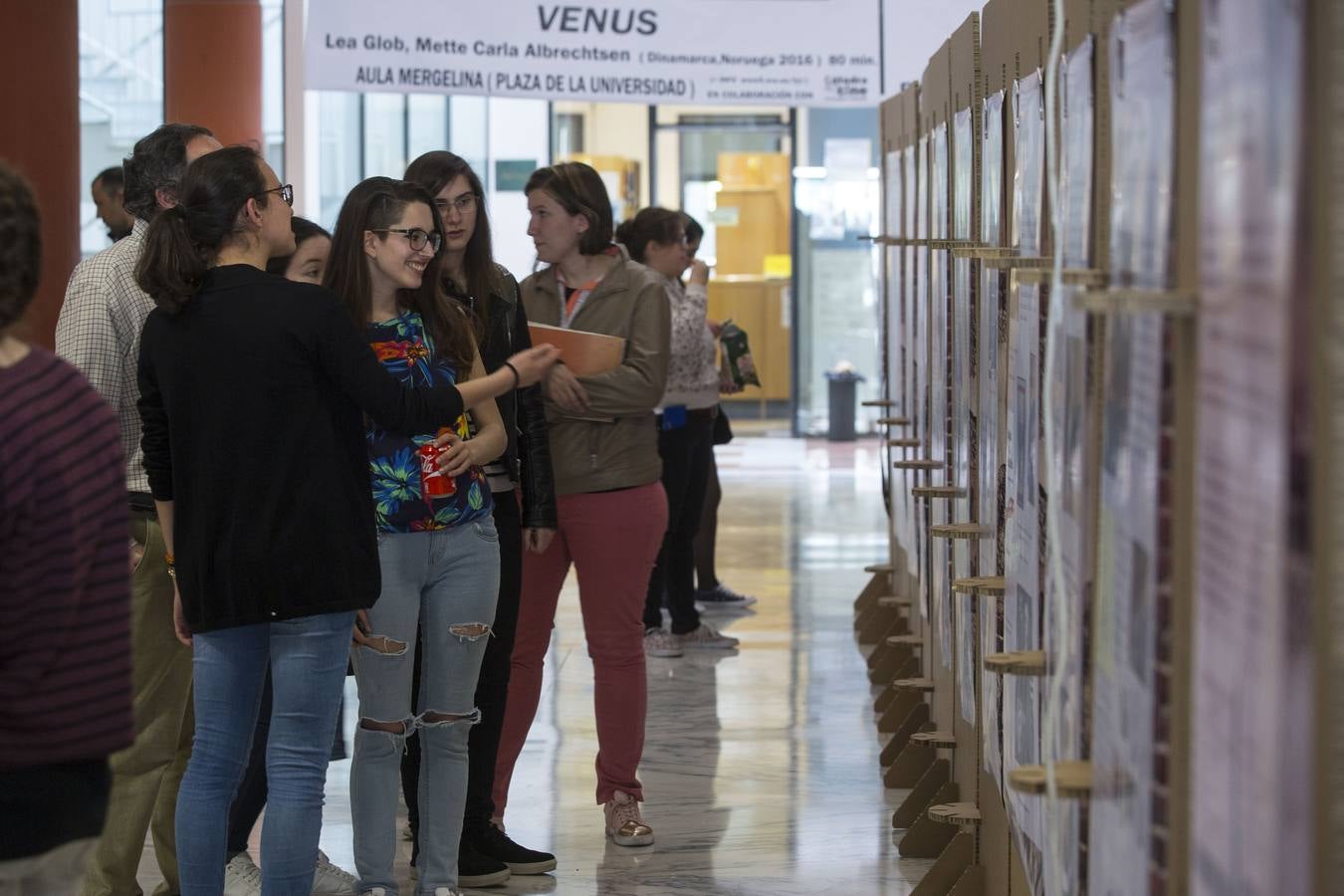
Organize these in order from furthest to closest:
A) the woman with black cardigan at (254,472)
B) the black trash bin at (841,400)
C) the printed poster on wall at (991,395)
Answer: the black trash bin at (841,400) → the printed poster on wall at (991,395) → the woman with black cardigan at (254,472)

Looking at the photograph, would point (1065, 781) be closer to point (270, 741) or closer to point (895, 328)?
point (270, 741)

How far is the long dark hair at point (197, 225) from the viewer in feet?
9.06

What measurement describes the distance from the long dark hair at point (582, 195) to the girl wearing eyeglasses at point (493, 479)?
10.9 inches

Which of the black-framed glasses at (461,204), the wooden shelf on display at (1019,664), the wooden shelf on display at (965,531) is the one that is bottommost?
the wooden shelf on display at (1019,664)

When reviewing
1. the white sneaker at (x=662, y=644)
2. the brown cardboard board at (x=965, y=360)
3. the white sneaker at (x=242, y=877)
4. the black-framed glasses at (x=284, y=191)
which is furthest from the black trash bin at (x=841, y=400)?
the black-framed glasses at (x=284, y=191)

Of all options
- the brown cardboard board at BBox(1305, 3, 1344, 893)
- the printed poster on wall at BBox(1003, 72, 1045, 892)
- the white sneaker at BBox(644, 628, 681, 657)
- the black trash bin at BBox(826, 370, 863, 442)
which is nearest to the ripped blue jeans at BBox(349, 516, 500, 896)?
the printed poster on wall at BBox(1003, 72, 1045, 892)

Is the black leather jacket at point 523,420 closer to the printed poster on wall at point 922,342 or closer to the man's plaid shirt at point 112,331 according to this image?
the man's plaid shirt at point 112,331

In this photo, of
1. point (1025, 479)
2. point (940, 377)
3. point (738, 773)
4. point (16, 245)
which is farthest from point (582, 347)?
point (16, 245)

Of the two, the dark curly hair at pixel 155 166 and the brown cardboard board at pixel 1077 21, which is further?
the dark curly hair at pixel 155 166

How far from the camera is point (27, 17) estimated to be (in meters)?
5.31

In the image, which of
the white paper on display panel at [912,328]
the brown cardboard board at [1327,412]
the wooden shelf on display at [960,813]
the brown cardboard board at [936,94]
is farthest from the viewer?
the white paper on display panel at [912,328]

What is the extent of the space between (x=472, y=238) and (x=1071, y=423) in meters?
2.01

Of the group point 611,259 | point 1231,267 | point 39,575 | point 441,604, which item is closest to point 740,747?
point 611,259

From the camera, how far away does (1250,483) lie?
123 centimetres
